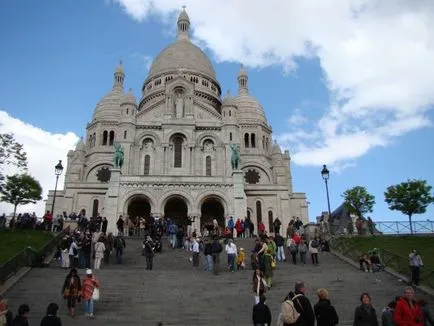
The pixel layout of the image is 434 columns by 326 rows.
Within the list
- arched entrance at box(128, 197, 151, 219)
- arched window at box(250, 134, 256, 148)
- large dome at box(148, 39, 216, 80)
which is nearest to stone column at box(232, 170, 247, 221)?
arched entrance at box(128, 197, 151, 219)

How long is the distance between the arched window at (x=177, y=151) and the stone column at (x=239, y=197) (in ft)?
22.8

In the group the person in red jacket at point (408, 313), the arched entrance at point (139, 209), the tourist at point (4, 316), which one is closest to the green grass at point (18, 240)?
the tourist at point (4, 316)

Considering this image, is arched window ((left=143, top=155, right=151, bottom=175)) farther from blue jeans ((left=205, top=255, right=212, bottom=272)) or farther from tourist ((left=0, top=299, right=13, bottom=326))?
tourist ((left=0, top=299, right=13, bottom=326))

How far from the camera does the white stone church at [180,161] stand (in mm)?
36500

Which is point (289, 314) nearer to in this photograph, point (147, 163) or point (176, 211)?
point (176, 211)

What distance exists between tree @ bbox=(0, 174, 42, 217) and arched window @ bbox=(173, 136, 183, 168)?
1450cm

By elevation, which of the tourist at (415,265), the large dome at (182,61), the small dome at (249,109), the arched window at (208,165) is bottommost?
the tourist at (415,265)

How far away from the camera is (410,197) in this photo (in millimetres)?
43875

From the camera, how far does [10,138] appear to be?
2845cm

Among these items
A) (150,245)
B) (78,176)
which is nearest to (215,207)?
(78,176)

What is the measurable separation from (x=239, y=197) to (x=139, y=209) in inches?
362

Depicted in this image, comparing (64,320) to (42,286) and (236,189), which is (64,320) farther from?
(236,189)

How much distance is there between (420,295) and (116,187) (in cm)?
2546

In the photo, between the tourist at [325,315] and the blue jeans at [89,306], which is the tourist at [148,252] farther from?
the tourist at [325,315]
